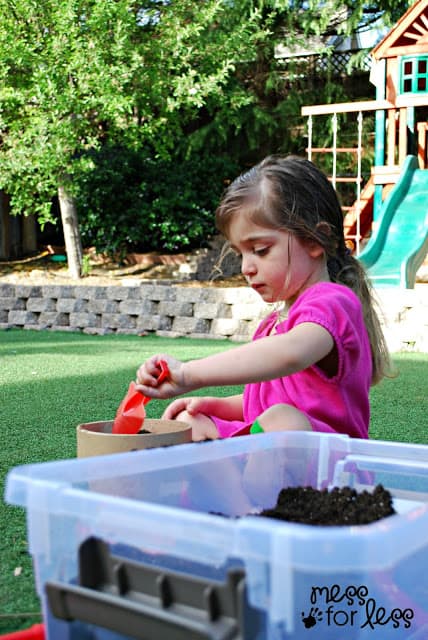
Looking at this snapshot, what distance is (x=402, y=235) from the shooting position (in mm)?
8398

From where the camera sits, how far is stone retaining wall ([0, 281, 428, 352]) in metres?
6.23

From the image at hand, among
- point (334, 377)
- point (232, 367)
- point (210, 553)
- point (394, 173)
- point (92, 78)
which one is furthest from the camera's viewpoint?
point (394, 173)

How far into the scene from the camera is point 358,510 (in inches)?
47.8

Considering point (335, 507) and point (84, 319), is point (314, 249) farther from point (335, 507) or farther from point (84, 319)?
point (84, 319)

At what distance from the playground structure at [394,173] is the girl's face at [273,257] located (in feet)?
17.9

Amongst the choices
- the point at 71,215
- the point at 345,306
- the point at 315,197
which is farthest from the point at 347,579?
the point at 71,215

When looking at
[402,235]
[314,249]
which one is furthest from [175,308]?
[314,249]

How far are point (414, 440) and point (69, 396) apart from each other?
5.56 feet

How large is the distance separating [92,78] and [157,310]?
3.03 meters

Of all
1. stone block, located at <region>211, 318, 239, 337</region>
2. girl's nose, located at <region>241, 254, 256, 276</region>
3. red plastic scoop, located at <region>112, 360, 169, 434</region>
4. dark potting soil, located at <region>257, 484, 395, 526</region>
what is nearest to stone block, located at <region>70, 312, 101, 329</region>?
stone block, located at <region>211, 318, 239, 337</region>

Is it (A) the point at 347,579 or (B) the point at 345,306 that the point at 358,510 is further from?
(B) the point at 345,306

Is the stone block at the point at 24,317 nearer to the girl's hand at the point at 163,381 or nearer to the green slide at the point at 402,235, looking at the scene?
the green slide at the point at 402,235

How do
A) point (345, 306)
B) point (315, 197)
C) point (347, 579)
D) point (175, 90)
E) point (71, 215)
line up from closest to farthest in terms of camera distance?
point (347, 579)
point (345, 306)
point (315, 197)
point (175, 90)
point (71, 215)

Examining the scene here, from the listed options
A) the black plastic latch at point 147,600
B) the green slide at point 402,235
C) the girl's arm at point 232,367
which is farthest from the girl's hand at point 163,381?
the green slide at point 402,235
